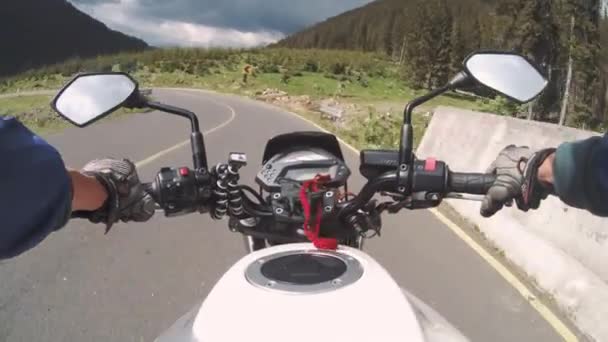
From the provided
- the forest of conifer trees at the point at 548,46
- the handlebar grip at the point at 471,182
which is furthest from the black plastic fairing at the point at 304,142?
the forest of conifer trees at the point at 548,46

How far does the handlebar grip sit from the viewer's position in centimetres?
218

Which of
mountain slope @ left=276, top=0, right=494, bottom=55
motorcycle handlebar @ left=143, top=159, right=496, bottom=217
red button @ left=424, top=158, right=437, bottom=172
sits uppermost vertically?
red button @ left=424, top=158, right=437, bottom=172

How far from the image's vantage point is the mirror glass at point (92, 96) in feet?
7.56

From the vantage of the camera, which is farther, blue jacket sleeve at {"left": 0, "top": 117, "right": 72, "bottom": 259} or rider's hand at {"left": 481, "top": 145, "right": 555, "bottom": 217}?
rider's hand at {"left": 481, "top": 145, "right": 555, "bottom": 217}

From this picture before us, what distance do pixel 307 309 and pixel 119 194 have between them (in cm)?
78

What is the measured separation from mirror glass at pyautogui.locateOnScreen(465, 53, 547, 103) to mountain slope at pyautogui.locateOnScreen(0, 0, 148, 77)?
4750 inches

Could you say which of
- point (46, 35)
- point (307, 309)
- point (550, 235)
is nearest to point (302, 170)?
point (307, 309)

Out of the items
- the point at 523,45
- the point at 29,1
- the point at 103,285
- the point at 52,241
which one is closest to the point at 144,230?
the point at 52,241

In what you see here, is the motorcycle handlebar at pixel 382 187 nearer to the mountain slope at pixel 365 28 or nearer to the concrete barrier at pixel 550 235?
the concrete barrier at pixel 550 235

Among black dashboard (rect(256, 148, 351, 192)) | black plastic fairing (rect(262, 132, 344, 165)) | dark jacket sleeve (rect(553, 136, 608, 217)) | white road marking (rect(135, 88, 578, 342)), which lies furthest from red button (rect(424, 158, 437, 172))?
white road marking (rect(135, 88, 578, 342))

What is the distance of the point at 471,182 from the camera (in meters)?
2.20

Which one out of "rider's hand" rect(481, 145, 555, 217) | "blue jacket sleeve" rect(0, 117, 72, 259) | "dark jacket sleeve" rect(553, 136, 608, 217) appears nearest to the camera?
"blue jacket sleeve" rect(0, 117, 72, 259)

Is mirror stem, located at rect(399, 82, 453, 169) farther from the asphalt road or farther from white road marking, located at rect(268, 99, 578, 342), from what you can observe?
white road marking, located at rect(268, 99, 578, 342)

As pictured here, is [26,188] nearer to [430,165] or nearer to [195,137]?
[195,137]
